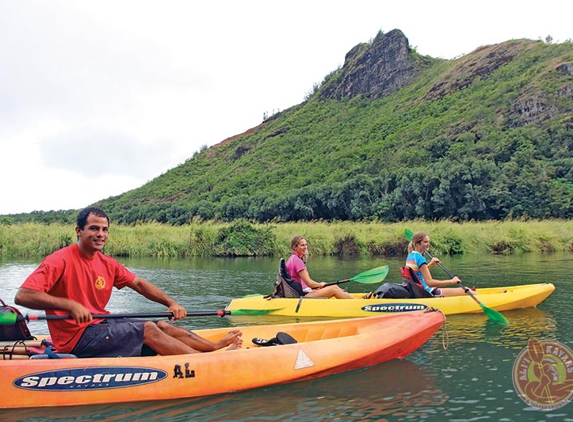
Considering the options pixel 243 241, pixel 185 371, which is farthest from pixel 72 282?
pixel 243 241

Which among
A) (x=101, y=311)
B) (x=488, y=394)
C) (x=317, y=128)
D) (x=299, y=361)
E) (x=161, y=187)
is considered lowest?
(x=488, y=394)

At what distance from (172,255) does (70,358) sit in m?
16.5

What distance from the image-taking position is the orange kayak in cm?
459

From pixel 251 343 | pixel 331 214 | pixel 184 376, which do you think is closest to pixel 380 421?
pixel 184 376

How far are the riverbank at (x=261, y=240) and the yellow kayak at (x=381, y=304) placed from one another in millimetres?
12244

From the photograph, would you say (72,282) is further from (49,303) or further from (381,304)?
(381,304)

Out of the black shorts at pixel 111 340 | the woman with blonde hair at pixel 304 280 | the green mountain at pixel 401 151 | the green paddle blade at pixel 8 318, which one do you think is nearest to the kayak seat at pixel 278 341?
the black shorts at pixel 111 340

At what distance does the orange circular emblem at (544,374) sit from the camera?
4703 millimetres

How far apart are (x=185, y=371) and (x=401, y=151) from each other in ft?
143

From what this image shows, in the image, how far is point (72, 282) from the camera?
448 cm

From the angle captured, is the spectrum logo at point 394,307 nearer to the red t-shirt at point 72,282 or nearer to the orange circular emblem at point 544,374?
the orange circular emblem at point 544,374

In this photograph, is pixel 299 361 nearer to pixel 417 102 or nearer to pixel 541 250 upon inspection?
pixel 541 250

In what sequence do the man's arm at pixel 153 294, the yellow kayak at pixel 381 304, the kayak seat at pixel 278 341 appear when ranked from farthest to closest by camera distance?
the yellow kayak at pixel 381 304 < the kayak seat at pixel 278 341 < the man's arm at pixel 153 294

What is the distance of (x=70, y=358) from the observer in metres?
4.68
